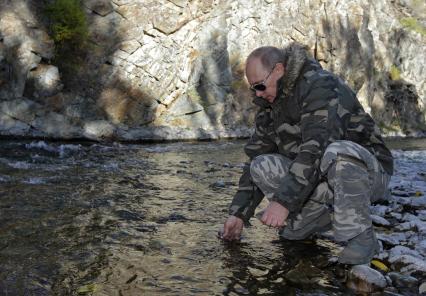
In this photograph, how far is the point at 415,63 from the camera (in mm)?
60656

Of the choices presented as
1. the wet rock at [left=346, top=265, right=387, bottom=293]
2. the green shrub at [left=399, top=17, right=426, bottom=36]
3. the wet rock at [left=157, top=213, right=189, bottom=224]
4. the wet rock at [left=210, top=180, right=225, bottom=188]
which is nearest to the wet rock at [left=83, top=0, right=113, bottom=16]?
the wet rock at [left=210, top=180, right=225, bottom=188]

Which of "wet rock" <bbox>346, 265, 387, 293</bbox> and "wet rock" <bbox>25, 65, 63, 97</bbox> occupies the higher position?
"wet rock" <bbox>25, 65, 63, 97</bbox>

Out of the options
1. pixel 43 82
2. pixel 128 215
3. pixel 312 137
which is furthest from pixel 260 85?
pixel 43 82

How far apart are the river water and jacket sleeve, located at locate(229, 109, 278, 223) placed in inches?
13.6

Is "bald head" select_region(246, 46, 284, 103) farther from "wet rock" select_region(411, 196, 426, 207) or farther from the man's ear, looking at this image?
"wet rock" select_region(411, 196, 426, 207)

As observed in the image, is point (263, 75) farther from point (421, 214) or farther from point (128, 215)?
point (421, 214)

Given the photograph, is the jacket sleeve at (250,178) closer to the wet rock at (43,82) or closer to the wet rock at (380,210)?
the wet rock at (380,210)

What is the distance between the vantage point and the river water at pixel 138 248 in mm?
3010

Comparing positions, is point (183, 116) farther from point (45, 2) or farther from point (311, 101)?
point (311, 101)

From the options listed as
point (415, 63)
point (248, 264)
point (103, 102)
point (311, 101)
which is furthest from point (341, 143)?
point (415, 63)

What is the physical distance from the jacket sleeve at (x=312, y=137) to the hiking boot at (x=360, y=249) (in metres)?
0.52

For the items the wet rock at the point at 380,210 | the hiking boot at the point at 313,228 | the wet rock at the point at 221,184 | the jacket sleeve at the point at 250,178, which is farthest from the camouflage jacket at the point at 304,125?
the wet rock at the point at 221,184

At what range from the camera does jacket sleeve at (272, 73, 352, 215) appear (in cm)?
328

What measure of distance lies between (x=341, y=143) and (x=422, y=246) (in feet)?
4.86
